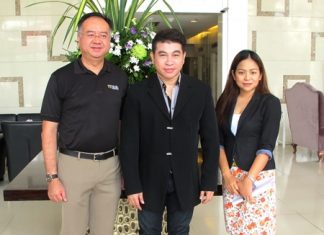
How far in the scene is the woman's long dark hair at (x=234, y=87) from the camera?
1889 millimetres

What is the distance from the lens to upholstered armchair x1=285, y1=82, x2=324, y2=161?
5.50 m

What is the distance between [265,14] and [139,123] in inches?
254

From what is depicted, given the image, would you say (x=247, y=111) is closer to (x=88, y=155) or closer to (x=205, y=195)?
(x=205, y=195)

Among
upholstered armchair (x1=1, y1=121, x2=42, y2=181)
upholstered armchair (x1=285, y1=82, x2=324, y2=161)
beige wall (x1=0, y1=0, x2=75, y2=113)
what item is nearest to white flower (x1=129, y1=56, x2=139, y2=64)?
upholstered armchair (x1=1, y1=121, x2=42, y2=181)

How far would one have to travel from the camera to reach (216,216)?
3.35 meters

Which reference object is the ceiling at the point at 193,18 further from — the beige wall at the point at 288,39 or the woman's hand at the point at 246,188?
the woman's hand at the point at 246,188

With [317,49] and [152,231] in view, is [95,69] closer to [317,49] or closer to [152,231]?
[152,231]

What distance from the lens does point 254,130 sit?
1.85m

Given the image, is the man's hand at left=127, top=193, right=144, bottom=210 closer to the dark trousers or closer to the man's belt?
the dark trousers

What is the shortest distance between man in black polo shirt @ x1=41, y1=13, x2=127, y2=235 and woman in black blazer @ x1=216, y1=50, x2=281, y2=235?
587 mm

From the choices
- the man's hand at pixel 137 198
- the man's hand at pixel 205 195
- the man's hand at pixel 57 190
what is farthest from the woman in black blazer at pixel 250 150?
the man's hand at pixel 57 190

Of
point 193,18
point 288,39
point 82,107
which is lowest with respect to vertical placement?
A: point 82,107

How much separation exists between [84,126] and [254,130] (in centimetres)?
83

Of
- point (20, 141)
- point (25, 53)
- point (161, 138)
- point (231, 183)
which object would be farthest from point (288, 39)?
point (161, 138)
